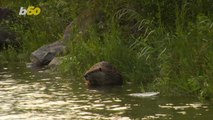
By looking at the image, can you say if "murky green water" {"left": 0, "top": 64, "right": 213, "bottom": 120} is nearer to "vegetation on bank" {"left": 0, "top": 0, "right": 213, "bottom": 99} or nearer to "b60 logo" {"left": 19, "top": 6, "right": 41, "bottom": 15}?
"vegetation on bank" {"left": 0, "top": 0, "right": 213, "bottom": 99}

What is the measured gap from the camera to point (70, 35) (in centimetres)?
1596

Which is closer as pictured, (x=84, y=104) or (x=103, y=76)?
(x=84, y=104)

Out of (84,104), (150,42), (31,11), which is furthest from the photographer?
(31,11)

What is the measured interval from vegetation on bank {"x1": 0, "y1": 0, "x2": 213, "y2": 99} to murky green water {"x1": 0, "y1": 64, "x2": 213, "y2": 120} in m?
0.44

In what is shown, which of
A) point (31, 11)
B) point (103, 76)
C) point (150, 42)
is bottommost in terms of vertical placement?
point (103, 76)

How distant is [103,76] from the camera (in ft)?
39.3

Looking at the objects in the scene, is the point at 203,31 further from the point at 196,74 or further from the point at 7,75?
the point at 7,75

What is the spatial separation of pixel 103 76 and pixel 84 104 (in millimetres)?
2132

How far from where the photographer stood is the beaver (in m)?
12.0

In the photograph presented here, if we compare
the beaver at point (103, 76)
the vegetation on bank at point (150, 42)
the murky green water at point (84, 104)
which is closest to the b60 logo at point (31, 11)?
the vegetation on bank at point (150, 42)

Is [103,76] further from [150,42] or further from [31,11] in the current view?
[31,11]

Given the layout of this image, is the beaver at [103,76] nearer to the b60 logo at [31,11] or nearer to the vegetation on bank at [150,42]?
the vegetation on bank at [150,42]

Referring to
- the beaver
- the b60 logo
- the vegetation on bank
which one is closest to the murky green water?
the beaver

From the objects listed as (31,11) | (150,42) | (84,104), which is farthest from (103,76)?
(31,11)
